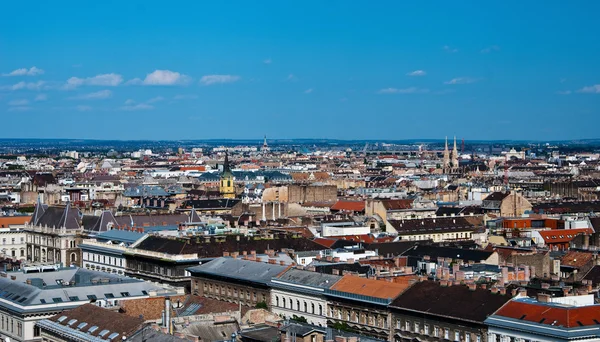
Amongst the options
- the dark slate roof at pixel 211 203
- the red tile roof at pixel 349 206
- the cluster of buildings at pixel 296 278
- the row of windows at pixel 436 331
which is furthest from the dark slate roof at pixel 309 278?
the dark slate roof at pixel 211 203

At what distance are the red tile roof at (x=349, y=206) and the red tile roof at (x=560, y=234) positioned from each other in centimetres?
4661

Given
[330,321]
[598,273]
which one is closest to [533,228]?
[598,273]

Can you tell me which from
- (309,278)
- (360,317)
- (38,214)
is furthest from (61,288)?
(38,214)

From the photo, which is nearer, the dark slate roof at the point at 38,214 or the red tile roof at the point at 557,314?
the red tile roof at the point at 557,314

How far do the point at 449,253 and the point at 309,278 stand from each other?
1665 centimetres

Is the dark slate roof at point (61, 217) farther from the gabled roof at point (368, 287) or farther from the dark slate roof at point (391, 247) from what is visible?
the gabled roof at point (368, 287)

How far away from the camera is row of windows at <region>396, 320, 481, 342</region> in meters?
66.2

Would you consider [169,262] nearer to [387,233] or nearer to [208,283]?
[208,283]

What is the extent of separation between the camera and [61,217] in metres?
128

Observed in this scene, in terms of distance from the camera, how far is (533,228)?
416 ft

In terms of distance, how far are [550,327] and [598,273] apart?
2436 centimetres

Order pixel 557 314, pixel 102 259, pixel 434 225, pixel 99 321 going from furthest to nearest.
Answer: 1. pixel 434 225
2. pixel 102 259
3. pixel 99 321
4. pixel 557 314

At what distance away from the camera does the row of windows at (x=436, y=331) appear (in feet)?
217

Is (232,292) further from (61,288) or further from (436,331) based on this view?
(436,331)
